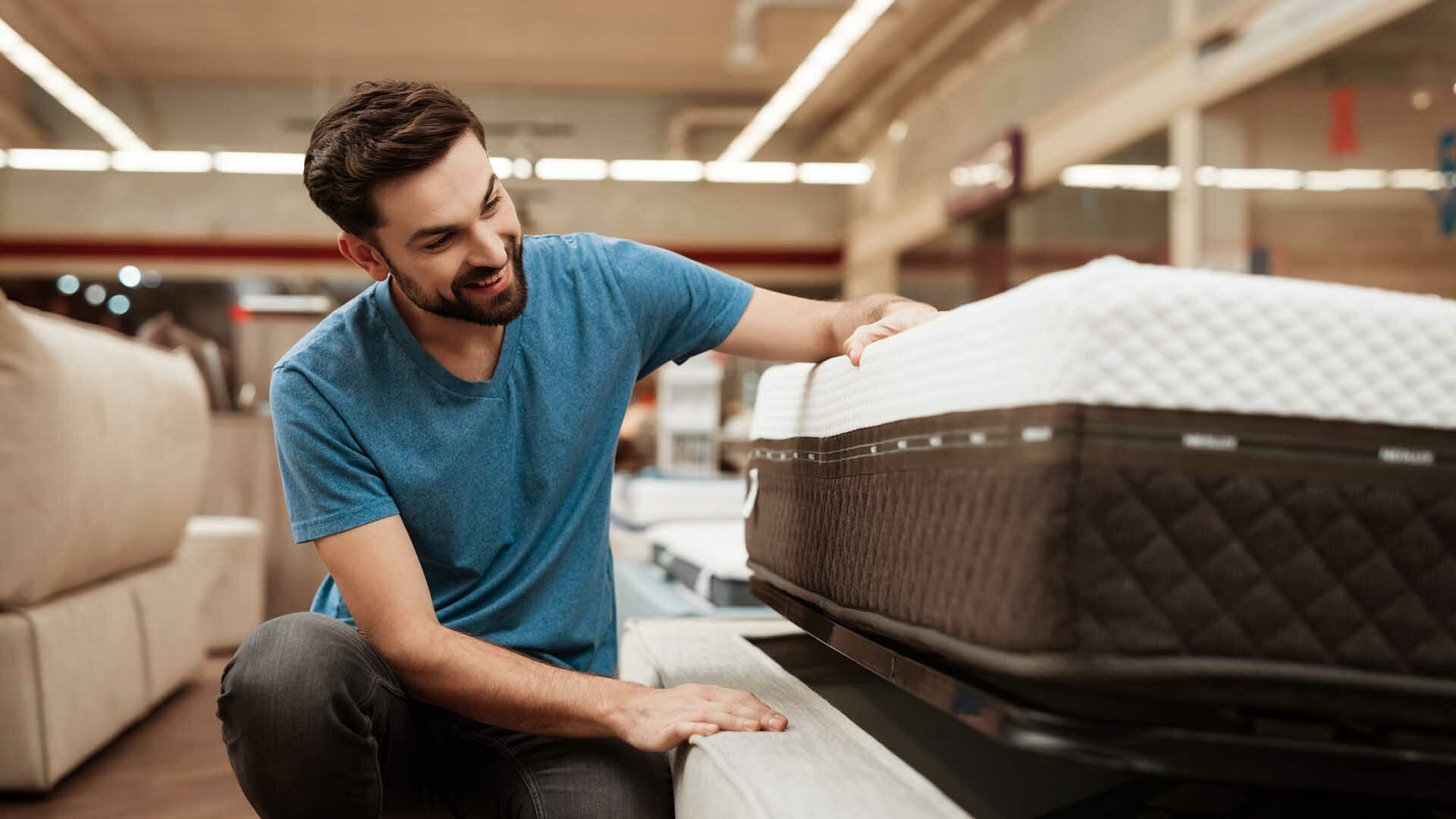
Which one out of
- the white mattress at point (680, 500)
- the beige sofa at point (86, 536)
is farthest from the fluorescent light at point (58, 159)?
the white mattress at point (680, 500)

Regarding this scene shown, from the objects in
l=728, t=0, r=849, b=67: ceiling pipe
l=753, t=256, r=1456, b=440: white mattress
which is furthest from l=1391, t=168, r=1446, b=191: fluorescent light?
l=753, t=256, r=1456, b=440: white mattress

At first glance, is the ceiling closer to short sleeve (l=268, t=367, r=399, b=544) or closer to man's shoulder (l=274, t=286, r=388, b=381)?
man's shoulder (l=274, t=286, r=388, b=381)

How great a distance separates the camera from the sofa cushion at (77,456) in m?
1.93

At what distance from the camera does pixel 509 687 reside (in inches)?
42.3

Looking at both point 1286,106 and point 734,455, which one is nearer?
point 1286,106

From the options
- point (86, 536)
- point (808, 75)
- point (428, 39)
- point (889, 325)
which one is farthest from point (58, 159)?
point (889, 325)

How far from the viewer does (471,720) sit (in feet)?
4.00

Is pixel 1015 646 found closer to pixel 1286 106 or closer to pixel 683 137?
pixel 1286 106

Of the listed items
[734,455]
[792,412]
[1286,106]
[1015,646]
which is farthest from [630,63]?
[1015,646]

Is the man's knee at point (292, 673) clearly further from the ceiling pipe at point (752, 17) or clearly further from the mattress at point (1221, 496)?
the ceiling pipe at point (752, 17)

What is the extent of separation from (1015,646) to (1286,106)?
4374 millimetres

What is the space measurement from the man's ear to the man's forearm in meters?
0.44

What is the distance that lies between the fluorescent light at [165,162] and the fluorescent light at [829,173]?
5.49 meters

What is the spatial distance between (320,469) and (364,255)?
0.29m
